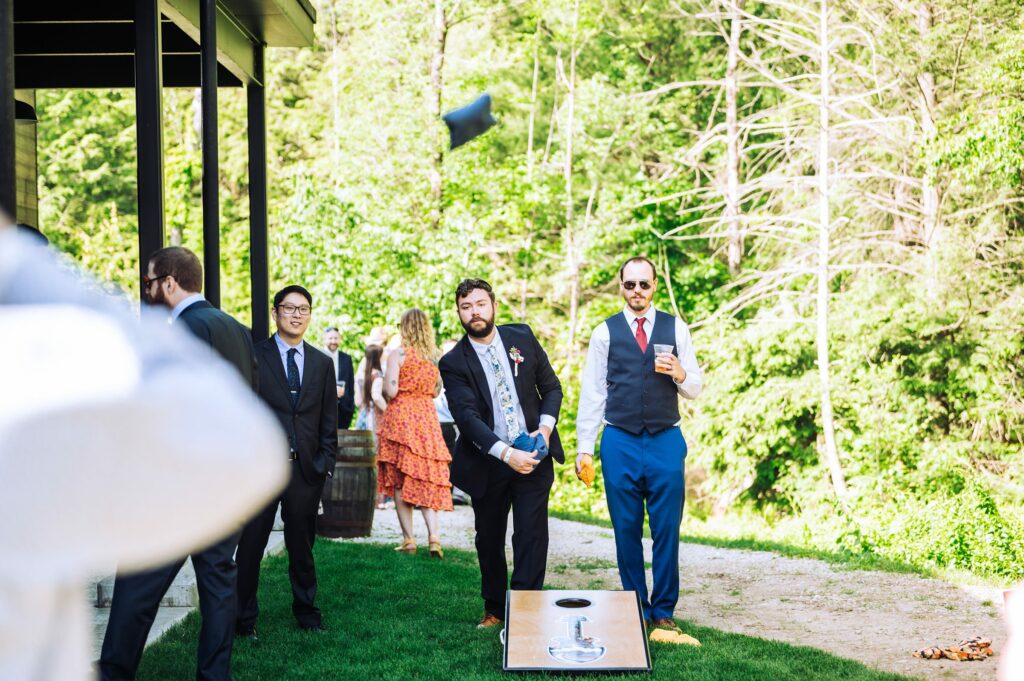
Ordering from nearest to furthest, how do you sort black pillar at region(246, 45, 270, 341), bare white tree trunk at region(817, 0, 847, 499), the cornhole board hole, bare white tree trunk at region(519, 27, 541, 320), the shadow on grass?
the cornhole board hole → black pillar at region(246, 45, 270, 341) → the shadow on grass → bare white tree trunk at region(817, 0, 847, 499) → bare white tree trunk at region(519, 27, 541, 320)

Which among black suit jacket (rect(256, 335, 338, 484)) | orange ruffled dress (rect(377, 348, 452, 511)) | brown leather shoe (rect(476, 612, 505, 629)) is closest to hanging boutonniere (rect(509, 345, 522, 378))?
black suit jacket (rect(256, 335, 338, 484))

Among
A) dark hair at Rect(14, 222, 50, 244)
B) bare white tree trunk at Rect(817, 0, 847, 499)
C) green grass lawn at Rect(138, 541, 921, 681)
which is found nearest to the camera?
dark hair at Rect(14, 222, 50, 244)

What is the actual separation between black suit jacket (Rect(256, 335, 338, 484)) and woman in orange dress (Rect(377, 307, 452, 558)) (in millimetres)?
2797

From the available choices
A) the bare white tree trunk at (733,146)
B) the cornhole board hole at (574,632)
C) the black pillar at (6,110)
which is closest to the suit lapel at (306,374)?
the cornhole board hole at (574,632)

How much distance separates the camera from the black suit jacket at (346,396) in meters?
9.59

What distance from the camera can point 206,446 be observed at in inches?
51.3

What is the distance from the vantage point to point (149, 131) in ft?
21.9

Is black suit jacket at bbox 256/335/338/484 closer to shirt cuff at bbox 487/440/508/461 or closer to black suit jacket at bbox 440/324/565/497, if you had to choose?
black suit jacket at bbox 440/324/565/497

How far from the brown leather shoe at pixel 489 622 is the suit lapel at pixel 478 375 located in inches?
49.1

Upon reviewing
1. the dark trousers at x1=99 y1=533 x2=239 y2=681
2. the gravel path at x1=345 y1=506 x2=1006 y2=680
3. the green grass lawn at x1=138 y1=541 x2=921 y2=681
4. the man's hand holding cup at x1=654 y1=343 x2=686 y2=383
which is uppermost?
the man's hand holding cup at x1=654 y1=343 x2=686 y2=383

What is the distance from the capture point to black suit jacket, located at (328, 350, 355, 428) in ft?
31.5

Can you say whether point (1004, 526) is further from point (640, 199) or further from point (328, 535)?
point (640, 199)

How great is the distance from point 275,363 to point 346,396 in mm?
3544

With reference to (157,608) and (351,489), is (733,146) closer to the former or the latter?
(351,489)
